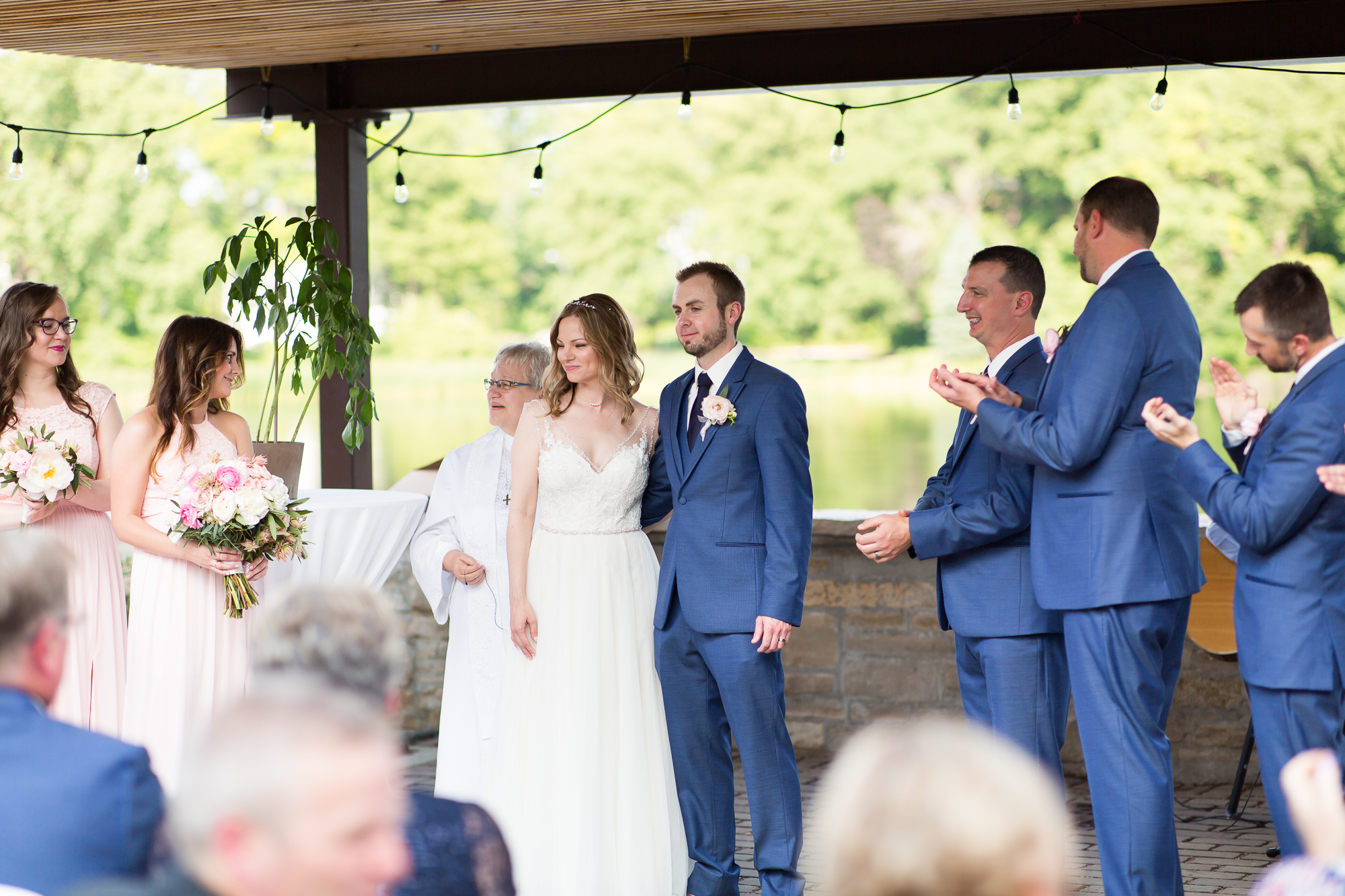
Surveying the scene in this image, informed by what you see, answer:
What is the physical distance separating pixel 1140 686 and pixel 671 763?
1467 mm

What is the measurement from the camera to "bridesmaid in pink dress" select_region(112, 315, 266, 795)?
Answer: 4344 millimetres

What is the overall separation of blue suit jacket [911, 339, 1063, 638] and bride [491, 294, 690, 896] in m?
0.94

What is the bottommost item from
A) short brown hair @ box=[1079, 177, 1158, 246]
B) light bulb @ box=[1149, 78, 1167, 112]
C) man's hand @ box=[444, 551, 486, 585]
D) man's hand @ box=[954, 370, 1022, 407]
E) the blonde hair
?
the blonde hair

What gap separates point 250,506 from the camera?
4.16m

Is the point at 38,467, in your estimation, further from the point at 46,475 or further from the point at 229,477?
the point at 229,477

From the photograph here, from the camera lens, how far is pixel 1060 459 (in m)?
3.68

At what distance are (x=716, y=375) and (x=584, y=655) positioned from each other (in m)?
0.95

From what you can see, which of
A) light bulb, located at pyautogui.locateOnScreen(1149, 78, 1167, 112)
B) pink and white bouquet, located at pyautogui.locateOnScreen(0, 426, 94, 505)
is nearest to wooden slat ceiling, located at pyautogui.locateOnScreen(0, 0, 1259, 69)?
light bulb, located at pyautogui.locateOnScreen(1149, 78, 1167, 112)

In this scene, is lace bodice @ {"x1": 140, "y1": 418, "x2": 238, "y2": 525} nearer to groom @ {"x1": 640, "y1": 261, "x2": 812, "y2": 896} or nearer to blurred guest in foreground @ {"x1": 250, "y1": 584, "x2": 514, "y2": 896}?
groom @ {"x1": 640, "y1": 261, "x2": 812, "y2": 896}

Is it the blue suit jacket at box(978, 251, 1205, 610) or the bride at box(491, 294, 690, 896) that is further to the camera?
the bride at box(491, 294, 690, 896)

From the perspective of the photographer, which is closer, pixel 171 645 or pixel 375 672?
pixel 375 672

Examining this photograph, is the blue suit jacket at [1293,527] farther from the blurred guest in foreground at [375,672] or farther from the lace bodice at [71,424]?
the lace bodice at [71,424]

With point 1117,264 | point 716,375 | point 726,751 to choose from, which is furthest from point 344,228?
point 1117,264

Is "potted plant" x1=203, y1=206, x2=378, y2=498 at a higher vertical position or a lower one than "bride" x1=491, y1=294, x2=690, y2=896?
higher
